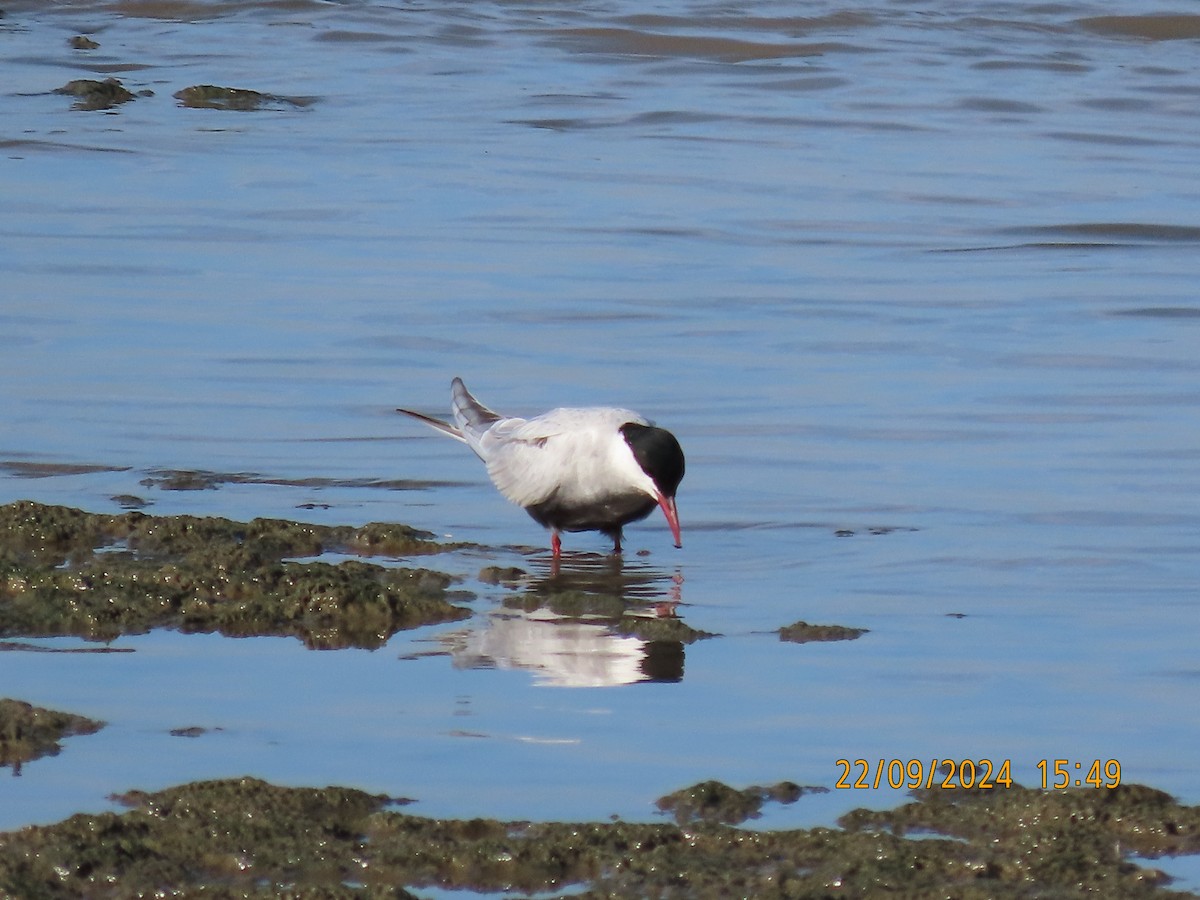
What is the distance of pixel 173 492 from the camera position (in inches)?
266

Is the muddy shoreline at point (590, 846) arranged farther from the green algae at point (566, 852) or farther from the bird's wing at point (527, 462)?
the bird's wing at point (527, 462)

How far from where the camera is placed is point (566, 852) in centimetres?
371

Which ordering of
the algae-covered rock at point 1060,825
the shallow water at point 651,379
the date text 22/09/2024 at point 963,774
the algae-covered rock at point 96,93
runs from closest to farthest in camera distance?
1. the algae-covered rock at point 1060,825
2. the date text 22/09/2024 at point 963,774
3. the shallow water at point 651,379
4. the algae-covered rock at point 96,93

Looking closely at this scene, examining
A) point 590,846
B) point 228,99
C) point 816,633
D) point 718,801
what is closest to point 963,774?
point 718,801

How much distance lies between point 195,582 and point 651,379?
332 centimetres

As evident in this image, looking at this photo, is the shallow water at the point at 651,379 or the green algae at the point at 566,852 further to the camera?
the shallow water at the point at 651,379

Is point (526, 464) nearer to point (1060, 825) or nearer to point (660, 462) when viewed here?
point (660, 462)

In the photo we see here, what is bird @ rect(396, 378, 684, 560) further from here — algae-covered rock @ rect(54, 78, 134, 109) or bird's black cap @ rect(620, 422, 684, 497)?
algae-covered rock @ rect(54, 78, 134, 109)

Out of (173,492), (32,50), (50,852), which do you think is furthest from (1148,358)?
(32,50)

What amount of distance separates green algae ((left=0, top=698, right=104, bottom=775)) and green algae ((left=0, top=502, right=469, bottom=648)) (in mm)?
765

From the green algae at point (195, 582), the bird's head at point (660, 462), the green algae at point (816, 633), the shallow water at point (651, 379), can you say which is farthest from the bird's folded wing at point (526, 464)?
the green algae at point (816, 633)

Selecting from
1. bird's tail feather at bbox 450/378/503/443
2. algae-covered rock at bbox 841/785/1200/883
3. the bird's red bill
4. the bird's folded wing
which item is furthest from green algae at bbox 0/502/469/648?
algae-covered rock at bbox 841/785/1200/883

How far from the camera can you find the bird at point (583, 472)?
6410 mm

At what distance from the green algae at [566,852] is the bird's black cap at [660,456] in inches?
95.4
